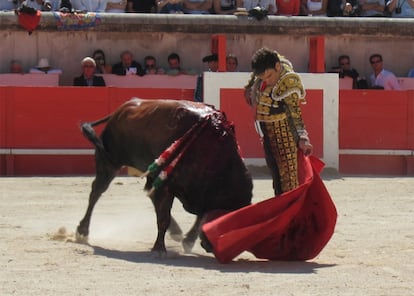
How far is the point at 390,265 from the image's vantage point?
497 centimetres

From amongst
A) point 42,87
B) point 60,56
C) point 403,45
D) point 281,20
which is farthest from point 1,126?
point 403,45

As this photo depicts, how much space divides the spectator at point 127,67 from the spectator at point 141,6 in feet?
2.20

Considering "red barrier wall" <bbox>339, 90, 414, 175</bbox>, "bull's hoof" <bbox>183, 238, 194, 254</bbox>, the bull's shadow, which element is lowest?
"red barrier wall" <bbox>339, 90, 414, 175</bbox>

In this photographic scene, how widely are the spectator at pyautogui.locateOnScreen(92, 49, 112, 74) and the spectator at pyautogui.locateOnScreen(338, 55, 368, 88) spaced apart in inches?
111

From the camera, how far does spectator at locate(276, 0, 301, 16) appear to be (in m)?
12.4

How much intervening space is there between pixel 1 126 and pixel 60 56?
5.11 ft

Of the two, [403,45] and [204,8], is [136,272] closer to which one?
[204,8]

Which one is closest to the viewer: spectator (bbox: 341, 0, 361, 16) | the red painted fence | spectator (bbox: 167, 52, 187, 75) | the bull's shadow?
the bull's shadow

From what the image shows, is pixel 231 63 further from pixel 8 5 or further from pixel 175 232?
pixel 175 232

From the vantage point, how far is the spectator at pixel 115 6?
11.9 metres

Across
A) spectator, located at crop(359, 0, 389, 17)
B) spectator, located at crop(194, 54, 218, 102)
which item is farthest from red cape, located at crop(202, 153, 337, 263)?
spectator, located at crop(359, 0, 389, 17)

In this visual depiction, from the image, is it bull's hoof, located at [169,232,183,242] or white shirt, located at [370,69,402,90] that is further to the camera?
white shirt, located at [370,69,402,90]

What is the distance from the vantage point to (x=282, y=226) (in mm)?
5184

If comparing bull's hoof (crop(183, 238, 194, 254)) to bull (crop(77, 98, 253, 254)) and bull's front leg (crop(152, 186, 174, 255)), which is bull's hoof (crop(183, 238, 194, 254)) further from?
bull's front leg (crop(152, 186, 174, 255))
